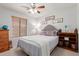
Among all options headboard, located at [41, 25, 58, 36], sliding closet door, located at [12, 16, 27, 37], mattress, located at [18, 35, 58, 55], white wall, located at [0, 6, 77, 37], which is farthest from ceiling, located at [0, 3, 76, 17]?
mattress, located at [18, 35, 58, 55]

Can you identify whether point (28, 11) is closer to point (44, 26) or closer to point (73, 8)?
point (44, 26)

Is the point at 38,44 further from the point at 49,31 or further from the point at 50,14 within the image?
the point at 50,14

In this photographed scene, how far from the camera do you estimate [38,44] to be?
1.24 metres

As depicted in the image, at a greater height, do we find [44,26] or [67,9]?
[67,9]

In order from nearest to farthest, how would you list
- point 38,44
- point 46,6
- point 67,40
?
point 38,44 < point 46,6 < point 67,40

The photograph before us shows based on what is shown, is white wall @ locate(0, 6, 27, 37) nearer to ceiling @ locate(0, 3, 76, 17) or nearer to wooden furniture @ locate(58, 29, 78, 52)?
ceiling @ locate(0, 3, 76, 17)

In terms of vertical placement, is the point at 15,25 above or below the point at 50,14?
below

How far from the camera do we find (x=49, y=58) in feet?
4.25

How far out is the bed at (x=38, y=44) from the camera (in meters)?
1.23

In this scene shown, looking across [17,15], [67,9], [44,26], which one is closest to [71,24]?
[67,9]

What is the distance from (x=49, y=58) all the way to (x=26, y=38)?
561 millimetres

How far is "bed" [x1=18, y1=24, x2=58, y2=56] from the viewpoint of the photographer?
123 cm

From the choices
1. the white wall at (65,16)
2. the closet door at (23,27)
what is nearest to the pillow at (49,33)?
the white wall at (65,16)

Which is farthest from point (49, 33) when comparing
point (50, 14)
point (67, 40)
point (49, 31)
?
point (67, 40)
